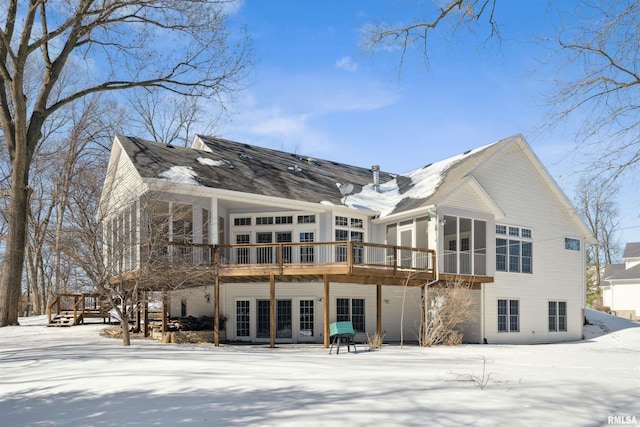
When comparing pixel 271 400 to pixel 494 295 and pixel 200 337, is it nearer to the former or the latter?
pixel 200 337

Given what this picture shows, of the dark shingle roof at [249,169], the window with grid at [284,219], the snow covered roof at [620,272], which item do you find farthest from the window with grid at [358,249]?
the snow covered roof at [620,272]

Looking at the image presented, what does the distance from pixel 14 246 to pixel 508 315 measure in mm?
19051

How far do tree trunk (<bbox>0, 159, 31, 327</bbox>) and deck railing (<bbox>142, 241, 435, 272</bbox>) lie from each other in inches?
284

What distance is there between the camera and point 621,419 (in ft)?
26.8

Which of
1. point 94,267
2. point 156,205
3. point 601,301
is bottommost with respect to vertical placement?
point 601,301

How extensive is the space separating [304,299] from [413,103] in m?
11.3

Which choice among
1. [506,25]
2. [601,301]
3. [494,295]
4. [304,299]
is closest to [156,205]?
[304,299]

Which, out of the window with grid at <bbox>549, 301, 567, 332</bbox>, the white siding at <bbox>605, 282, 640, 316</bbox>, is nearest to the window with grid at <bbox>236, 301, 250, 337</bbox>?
the window with grid at <bbox>549, 301, 567, 332</bbox>

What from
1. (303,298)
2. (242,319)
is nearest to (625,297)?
(303,298)

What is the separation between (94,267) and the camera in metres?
15.5

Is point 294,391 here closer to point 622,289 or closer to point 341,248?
point 341,248

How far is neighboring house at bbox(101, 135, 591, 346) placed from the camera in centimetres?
1859

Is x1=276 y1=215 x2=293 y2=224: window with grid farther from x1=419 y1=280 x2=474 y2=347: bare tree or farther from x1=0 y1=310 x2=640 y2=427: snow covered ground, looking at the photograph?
x1=0 y1=310 x2=640 y2=427: snow covered ground

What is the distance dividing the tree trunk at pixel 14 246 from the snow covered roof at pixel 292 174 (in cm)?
Result: 406
